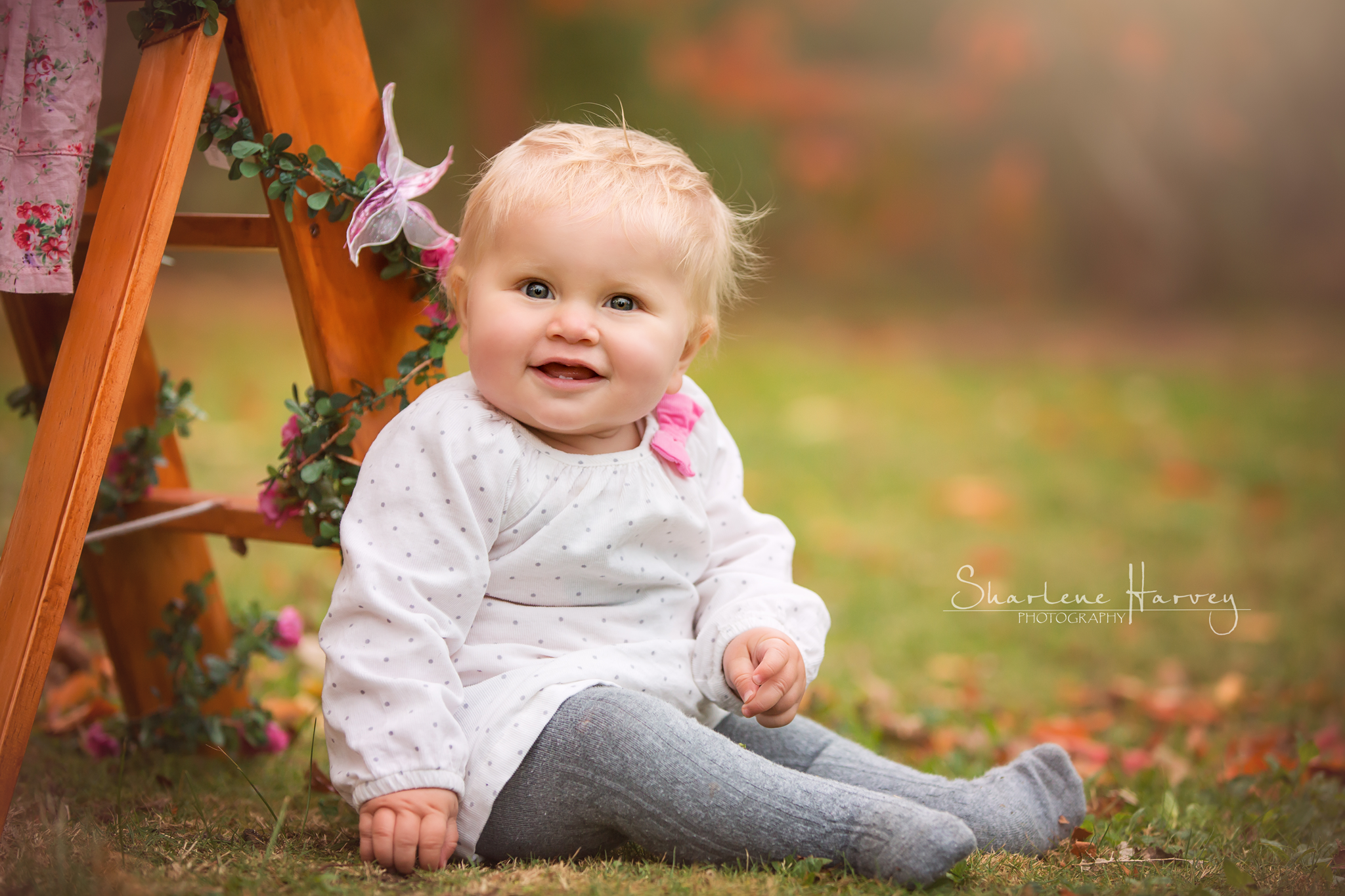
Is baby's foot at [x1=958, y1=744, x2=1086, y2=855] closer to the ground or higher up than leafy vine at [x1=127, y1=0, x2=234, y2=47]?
closer to the ground

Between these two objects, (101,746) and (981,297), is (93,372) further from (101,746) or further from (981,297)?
(981,297)

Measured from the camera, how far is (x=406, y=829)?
127 centimetres

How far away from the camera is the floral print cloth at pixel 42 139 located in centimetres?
140

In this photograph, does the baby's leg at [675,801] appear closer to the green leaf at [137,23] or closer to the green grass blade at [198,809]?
the green grass blade at [198,809]

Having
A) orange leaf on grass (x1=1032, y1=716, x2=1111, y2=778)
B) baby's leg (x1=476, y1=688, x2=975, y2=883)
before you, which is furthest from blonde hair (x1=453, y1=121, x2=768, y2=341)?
orange leaf on grass (x1=1032, y1=716, x2=1111, y2=778)

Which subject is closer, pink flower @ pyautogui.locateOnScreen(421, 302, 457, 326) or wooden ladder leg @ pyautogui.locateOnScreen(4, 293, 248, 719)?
pink flower @ pyautogui.locateOnScreen(421, 302, 457, 326)

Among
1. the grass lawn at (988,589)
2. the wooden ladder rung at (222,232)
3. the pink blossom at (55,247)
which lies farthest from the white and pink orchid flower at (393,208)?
the grass lawn at (988,589)

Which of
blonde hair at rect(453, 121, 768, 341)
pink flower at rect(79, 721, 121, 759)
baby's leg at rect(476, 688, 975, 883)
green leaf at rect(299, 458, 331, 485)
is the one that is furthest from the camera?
A: pink flower at rect(79, 721, 121, 759)

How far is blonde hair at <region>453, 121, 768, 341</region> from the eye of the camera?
1430 mm

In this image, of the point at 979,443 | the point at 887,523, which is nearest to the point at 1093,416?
the point at 979,443

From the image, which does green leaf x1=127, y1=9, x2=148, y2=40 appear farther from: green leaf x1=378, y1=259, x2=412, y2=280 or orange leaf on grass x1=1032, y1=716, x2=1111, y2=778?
orange leaf on grass x1=1032, y1=716, x2=1111, y2=778

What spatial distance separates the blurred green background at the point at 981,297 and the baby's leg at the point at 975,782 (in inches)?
50.0

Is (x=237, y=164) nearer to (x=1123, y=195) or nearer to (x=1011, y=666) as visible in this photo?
(x=1011, y=666)

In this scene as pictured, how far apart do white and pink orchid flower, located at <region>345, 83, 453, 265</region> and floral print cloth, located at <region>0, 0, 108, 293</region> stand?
351mm
